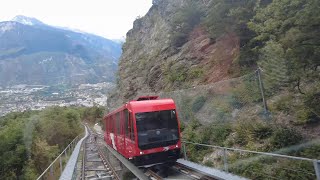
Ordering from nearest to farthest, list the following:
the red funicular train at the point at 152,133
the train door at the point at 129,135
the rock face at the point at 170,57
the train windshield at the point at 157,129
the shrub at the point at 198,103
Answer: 1. the red funicular train at the point at 152,133
2. the train windshield at the point at 157,129
3. the train door at the point at 129,135
4. the shrub at the point at 198,103
5. the rock face at the point at 170,57

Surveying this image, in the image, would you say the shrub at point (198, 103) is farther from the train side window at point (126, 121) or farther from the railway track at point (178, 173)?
the train side window at point (126, 121)

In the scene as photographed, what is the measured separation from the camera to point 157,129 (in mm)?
14766

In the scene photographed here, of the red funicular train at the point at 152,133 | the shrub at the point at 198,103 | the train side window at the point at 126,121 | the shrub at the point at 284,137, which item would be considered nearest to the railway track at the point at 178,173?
the red funicular train at the point at 152,133

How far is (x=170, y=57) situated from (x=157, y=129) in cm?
1999

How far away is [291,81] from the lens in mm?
12227

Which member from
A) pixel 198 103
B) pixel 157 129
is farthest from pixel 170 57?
Result: pixel 157 129

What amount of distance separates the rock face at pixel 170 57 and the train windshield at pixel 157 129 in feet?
23.8

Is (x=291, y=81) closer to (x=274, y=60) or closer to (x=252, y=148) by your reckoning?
(x=274, y=60)

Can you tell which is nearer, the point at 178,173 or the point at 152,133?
the point at 178,173

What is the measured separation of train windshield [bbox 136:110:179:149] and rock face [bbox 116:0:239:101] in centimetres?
725

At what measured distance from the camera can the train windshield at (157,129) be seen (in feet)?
47.4

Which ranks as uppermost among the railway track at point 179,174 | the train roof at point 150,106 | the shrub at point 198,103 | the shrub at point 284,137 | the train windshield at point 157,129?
the shrub at point 198,103

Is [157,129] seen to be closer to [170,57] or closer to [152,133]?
[152,133]

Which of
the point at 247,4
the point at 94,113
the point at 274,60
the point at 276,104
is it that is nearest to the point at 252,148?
the point at 276,104
